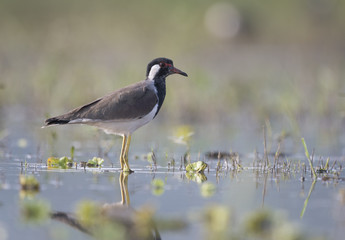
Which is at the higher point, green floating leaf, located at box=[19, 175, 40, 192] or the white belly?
the white belly

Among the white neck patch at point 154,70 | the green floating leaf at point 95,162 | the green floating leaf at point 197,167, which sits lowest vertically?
the green floating leaf at point 197,167

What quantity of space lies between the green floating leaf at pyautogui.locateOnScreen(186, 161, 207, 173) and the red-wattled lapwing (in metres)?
0.59

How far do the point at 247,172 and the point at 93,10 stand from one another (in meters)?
18.8

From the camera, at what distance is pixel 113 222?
4.80 metres

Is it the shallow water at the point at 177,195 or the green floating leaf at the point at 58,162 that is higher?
the green floating leaf at the point at 58,162

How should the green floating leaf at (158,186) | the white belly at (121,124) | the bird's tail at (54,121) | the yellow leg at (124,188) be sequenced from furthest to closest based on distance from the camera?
the white belly at (121,124) < the bird's tail at (54,121) < the green floating leaf at (158,186) < the yellow leg at (124,188)

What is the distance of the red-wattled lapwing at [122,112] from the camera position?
7.31 metres

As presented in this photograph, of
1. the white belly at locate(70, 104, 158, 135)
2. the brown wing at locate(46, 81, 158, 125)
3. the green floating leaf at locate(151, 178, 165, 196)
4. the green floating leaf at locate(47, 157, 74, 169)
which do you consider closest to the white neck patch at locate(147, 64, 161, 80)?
the brown wing at locate(46, 81, 158, 125)

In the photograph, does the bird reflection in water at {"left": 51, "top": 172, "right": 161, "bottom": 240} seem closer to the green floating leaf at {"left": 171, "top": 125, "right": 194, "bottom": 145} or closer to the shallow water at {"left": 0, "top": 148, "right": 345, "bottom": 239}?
the shallow water at {"left": 0, "top": 148, "right": 345, "bottom": 239}

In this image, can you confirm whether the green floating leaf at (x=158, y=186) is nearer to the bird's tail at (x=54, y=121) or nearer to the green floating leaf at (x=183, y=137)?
the bird's tail at (x=54, y=121)

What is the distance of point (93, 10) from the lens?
25000mm

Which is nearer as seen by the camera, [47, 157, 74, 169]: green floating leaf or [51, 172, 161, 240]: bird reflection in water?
[51, 172, 161, 240]: bird reflection in water

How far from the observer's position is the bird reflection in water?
4.47 meters

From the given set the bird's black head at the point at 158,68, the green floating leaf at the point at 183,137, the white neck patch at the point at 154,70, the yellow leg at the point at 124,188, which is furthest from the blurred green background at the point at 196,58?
the yellow leg at the point at 124,188
